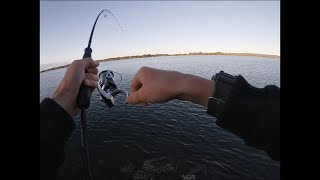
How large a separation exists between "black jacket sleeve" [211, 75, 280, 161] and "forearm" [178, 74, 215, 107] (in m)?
0.24

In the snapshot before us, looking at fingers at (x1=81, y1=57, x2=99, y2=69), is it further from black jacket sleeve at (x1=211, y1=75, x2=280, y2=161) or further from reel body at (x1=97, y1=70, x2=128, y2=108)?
black jacket sleeve at (x1=211, y1=75, x2=280, y2=161)

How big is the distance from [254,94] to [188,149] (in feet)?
77.4

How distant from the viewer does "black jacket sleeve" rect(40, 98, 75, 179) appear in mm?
1822

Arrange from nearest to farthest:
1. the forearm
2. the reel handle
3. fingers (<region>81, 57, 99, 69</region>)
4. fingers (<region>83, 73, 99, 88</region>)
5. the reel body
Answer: the forearm
the reel handle
fingers (<region>83, 73, 99, 88</region>)
fingers (<region>81, 57, 99, 69</region>)
the reel body

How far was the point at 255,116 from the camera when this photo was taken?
1.48 metres

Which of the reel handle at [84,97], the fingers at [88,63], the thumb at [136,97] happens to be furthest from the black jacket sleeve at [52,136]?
the fingers at [88,63]

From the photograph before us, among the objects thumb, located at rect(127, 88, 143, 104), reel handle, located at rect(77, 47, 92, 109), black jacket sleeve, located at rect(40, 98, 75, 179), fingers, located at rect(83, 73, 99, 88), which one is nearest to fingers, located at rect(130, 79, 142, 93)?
thumb, located at rect(127, 88, 143, 104)

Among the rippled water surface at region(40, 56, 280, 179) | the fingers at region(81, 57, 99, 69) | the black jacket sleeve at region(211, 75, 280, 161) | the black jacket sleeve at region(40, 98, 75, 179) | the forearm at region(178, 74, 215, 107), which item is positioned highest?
the fingers at region(81, 57, 99, 69)

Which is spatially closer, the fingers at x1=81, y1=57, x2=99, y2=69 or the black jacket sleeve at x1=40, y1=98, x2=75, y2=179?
the black jacket sleeve at x1=40, y1=98, x2=75, y2=179

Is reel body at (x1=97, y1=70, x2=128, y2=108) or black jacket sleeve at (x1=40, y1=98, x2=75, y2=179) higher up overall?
reel body at (x1=97, y1=70, x2=128, y2=108)

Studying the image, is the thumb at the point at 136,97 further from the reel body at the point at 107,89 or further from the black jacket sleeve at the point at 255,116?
the reel body at the point at 107,89
